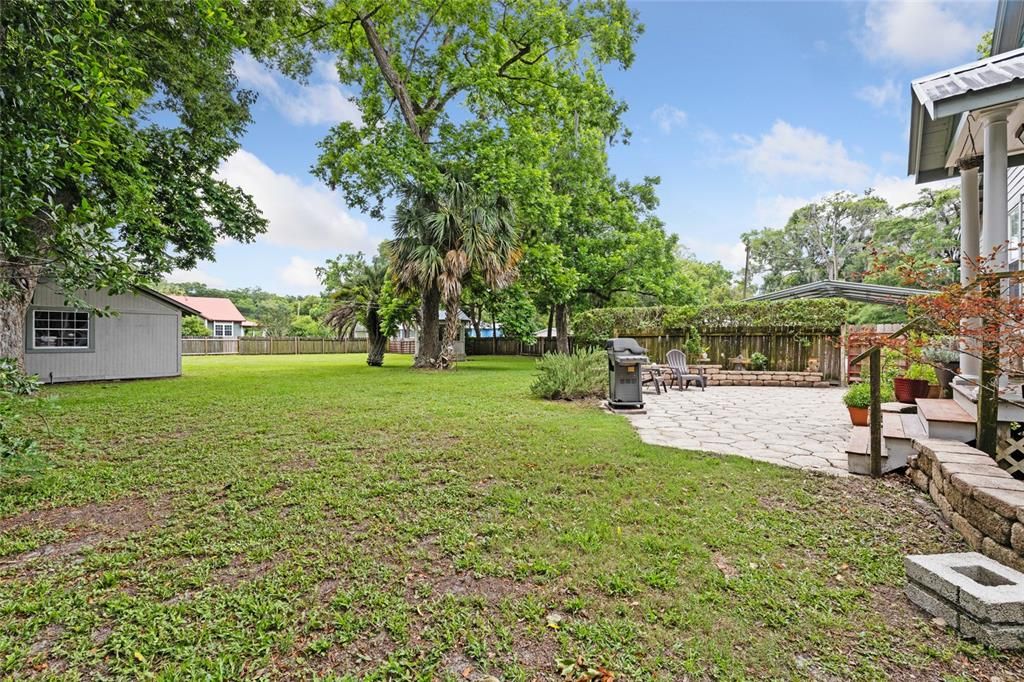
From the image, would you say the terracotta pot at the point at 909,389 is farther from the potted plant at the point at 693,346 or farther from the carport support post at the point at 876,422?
the potted plant at the point at 693,346

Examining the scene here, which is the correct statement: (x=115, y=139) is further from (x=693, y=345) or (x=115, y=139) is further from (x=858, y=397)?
(x=693, y=345)

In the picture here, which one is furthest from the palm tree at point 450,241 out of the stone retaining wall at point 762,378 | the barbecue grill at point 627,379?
the barbecue grill at point 627,379

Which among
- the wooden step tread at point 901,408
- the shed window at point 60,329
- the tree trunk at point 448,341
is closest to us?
the wooden step tread at point 901,408

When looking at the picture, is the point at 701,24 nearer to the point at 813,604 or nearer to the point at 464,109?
the point at 464,109

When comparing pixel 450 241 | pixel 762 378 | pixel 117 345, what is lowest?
pixel 762 378

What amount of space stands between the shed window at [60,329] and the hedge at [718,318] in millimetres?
13002

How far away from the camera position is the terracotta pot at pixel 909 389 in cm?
499

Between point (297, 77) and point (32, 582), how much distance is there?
15.4m

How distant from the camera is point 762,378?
34.4 feet

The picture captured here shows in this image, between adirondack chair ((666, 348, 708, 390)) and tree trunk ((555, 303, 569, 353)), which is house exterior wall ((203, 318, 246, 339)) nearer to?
tree trunk ((555, 303, 569, 353))

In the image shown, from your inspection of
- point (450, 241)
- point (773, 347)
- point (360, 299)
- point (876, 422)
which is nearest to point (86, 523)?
point (876, 422)

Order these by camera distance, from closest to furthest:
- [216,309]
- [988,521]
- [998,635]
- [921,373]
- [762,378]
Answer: [998,635], [988,521], [921,373], [762,378], [216,309]

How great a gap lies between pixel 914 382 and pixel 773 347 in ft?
20.4

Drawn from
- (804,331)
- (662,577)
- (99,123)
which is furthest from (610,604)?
(804,331)
